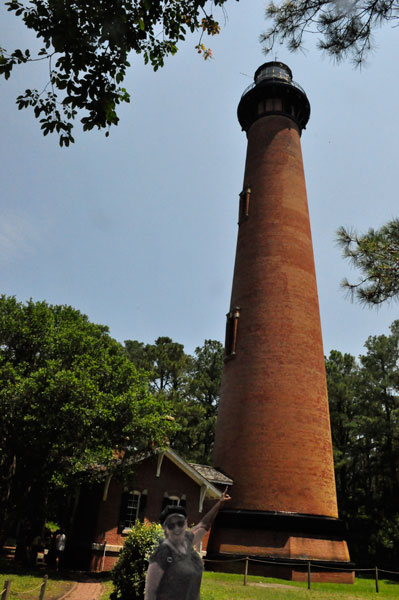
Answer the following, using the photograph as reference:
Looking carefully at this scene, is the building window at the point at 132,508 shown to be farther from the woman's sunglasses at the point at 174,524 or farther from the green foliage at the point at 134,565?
the woman's sunglasses at the point at 174,524

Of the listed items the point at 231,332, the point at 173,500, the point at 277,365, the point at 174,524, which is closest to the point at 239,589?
the point at 173,500

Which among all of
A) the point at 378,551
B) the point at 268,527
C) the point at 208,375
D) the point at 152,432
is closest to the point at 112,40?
the point at 152,432

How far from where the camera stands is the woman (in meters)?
3.16

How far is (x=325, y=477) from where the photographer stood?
→ 1750 cm

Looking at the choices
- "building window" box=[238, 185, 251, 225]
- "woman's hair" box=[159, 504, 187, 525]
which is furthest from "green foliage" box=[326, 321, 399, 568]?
"woman's hair" box=[159, 504, 187, 525]

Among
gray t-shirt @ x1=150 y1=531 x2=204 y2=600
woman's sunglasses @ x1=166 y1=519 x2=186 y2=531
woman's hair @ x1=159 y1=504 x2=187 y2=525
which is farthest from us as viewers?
woman's hair @ x1=159 y1=504 x2=187 y2=525

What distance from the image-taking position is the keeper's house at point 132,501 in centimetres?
1606

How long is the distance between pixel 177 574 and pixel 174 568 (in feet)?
0.14

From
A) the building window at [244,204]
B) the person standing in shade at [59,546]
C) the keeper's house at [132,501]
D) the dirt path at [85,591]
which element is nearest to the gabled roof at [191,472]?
the keeper's house at [132,501]

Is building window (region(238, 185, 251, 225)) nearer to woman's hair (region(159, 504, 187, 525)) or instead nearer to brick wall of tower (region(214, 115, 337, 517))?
brick wall of tower (region(214, 115, 337, 517))

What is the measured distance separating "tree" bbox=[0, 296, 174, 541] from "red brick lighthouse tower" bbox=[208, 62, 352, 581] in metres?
3.67

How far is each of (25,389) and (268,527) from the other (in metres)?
9.59

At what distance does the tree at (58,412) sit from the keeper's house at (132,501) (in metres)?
1.23

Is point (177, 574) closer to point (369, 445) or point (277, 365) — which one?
point (277, 365)
